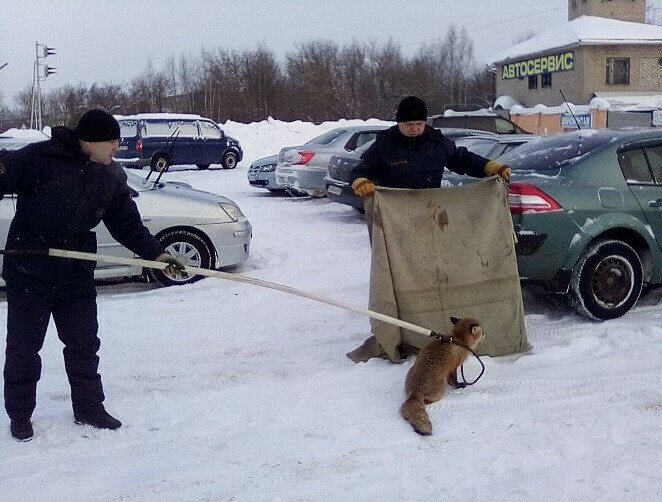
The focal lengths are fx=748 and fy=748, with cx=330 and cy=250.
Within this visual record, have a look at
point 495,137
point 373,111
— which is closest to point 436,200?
point 495,137

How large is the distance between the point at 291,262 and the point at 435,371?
4614 millimetres

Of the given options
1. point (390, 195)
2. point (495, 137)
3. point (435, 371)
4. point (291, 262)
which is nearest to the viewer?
point (435, 371)

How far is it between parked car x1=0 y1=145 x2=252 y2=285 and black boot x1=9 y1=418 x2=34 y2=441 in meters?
3.52

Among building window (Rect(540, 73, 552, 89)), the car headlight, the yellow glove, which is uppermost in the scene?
building window (Rect(540, 73, 552, 89))

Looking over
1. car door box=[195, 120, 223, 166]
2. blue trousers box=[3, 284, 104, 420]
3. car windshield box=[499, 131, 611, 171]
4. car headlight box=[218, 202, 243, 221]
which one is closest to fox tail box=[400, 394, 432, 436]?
blue trousers box=[3, 284, 104, 420]

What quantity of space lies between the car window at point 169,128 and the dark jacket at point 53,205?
62.3 feet

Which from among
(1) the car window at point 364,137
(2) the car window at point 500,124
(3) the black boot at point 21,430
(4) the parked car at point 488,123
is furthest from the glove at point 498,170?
(2) the car window at point 500,124

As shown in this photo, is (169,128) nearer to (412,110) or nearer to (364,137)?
(364,137)

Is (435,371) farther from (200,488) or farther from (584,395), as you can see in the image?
(200,488)

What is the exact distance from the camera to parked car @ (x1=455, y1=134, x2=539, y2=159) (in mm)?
9816

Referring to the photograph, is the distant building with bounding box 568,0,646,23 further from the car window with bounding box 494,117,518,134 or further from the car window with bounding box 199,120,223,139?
the car window with bounding box 494,117,518,134

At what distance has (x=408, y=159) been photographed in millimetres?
5219

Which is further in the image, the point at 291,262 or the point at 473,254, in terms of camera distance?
the point at 291,262

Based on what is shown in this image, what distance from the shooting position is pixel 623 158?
6.16 metres
